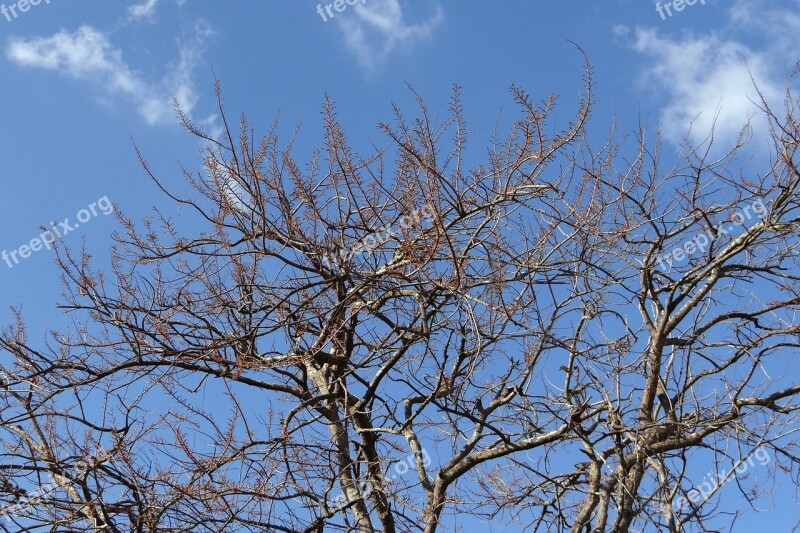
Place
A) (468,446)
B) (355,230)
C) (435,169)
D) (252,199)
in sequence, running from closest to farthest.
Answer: (435,169)
(252,199)
(355,230)
(468,446)

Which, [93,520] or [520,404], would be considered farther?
[520,404]

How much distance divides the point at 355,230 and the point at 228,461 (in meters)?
1.63

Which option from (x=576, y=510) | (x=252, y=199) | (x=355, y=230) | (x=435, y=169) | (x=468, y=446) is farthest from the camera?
(x=576, y=510)

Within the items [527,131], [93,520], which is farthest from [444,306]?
[93,520]

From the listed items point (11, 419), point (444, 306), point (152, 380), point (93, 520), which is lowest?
point (93, 520)

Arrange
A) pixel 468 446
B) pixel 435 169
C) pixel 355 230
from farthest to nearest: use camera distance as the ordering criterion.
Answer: pixel 468 446 < pixel 355 230 < pixel 435 169

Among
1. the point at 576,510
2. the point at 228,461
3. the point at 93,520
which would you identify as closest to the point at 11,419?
the point at 93,520

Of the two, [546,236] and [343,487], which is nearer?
[546,236]

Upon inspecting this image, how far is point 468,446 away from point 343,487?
937mm

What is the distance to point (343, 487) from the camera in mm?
Result: 5617

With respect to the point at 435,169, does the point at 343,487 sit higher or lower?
lower

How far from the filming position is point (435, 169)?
4.18m

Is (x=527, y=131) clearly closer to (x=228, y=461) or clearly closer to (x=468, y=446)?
(x=468, y=446)

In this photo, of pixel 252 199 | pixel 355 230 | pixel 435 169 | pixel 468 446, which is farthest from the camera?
pixel 468 446
